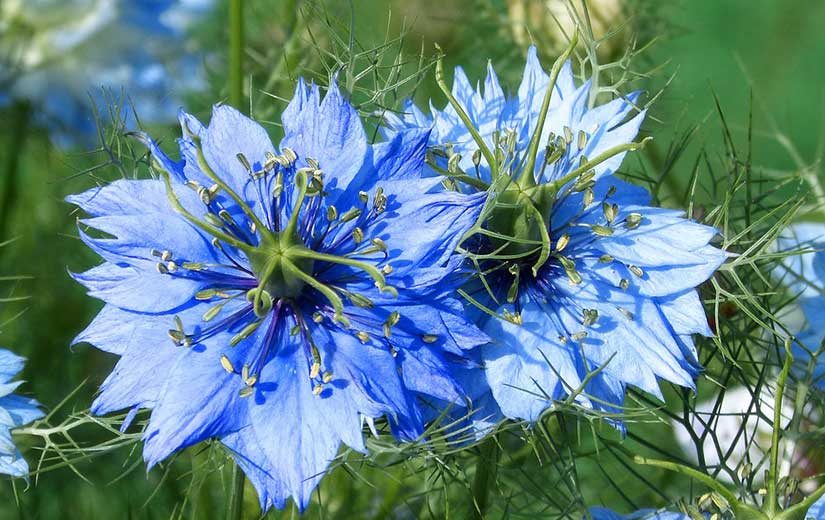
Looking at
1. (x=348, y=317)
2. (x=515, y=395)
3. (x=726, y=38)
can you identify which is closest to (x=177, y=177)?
(x=348, y=317)

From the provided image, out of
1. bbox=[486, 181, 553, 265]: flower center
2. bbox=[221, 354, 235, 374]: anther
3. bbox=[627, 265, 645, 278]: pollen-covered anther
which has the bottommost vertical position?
bbox=[627, 265, 645, 278]: pollen-covered anther

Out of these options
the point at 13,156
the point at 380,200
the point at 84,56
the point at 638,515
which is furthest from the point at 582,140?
the point at 84,56

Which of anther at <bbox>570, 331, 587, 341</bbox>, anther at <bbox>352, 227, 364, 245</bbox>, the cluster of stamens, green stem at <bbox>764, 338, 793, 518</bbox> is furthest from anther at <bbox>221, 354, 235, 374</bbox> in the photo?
green stem at <bbox>764, 338, 793, 518</bbox>

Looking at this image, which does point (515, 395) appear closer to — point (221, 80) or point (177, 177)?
point (177, 177)

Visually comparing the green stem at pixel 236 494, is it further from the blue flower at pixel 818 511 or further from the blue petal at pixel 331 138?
the blue flower at pixel 818 511

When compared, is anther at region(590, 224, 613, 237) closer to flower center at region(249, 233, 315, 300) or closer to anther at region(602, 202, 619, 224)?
anther at region(602, 202, 619, 224)
